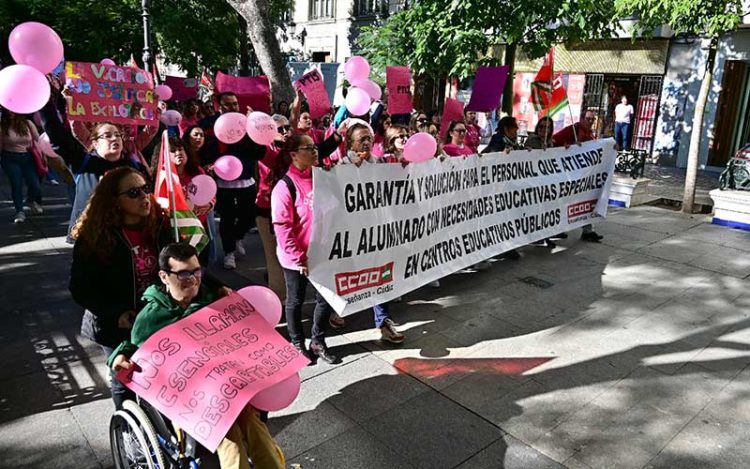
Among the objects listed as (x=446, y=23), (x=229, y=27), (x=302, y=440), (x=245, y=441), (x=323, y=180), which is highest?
(x=229, y=27)

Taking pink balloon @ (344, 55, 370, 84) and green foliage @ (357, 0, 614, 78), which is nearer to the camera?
pink balloon @ (344, 55, 370, 84)

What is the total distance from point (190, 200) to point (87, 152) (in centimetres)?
92

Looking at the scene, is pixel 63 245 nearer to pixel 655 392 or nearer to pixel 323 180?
pixel 323 180

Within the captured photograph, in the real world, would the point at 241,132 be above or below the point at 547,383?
above

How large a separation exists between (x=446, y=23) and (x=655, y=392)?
20.2 feet

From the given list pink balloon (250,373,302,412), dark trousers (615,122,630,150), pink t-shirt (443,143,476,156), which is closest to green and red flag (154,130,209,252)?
pink balloon (250,373,302,412)

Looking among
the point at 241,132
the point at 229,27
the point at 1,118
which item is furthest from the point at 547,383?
the point at 229,27

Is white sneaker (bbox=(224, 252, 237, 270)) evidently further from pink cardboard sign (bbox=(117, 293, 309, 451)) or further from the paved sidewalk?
pink cardboard sign (bbox=(117, 293, 309, 451))

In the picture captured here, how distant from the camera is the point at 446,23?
834 centimetres

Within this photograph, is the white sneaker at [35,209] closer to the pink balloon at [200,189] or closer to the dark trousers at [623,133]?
the pink balloon at [200,189]

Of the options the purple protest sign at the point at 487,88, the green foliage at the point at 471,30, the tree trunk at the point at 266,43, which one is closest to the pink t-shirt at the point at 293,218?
the purple protest sign at the point at 487,88

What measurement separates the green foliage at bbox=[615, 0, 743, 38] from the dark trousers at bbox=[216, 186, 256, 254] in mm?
6516

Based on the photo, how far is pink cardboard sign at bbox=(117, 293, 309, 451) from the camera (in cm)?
232

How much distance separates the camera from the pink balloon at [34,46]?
14.1 ft
